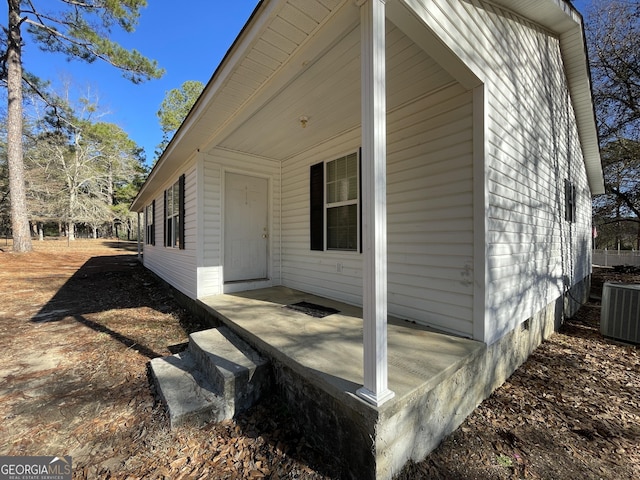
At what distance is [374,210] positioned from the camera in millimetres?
1593

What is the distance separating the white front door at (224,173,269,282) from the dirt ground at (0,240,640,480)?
1.54 metres

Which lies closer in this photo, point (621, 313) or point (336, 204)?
point (621, 313)

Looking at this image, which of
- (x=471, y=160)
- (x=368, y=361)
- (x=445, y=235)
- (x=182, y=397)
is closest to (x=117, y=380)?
(x=182, y=397)

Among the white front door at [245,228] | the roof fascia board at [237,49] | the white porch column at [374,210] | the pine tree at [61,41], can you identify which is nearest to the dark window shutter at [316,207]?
the white front door at [245,228]

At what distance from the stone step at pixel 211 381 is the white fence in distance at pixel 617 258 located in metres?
21.4

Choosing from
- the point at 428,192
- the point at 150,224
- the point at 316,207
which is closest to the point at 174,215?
the point at 316,207

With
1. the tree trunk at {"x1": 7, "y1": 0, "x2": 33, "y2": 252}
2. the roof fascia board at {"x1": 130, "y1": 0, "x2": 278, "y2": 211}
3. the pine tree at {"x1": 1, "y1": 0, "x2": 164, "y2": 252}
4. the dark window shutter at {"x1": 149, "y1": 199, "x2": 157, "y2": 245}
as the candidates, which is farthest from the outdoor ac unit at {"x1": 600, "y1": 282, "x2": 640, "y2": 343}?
the tree trunk at {"x1": 7, "y1": 0, "x2": 33, "y2": 252}

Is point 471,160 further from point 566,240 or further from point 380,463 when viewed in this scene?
point 566,240

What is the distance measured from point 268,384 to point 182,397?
2.21 ft

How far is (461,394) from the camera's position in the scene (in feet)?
7.21

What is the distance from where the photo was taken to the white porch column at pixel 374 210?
1.59 metres

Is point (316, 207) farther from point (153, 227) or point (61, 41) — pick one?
point (61, 41)

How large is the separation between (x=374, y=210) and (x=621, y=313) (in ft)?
15.8

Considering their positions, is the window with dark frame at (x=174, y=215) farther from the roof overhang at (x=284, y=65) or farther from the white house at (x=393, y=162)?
the roof overhang at (x=284, y=65)
